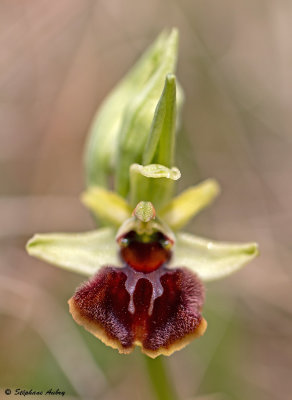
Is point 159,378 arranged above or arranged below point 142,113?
below

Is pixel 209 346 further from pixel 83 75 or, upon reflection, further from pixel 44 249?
pixel 83 75

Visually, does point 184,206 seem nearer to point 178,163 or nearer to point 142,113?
point 142,113

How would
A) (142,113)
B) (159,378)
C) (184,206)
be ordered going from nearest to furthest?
(142,113)
(184,206)
(159,378)

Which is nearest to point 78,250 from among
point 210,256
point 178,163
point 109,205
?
point 109,205

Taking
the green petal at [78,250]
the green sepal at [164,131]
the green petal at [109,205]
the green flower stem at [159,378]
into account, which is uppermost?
the green sepal at [164,131]

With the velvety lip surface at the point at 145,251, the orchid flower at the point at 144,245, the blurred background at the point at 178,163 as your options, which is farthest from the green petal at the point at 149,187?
the blurred background at the point at 178,163

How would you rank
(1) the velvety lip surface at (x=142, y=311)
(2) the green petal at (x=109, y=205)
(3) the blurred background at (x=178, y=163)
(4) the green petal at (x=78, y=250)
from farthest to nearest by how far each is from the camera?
(3) the blurred background at (x=178, y=163), (2) the green petal at (x=109, y=205), (4) the green petal at (x=78, y=250), (1) the velvety lip surface at (x=142, y=311)

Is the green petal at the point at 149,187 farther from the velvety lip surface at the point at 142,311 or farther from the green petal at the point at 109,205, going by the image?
the velvety lip surface at the point at 142,311

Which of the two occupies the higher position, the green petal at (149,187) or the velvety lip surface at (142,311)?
the green petal at (149,187)
